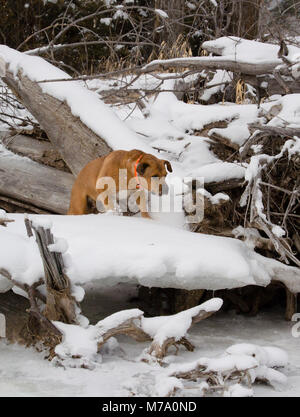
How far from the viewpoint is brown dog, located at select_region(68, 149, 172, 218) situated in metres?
4.90

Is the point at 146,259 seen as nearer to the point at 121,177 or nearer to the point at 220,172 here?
the point at 220,172

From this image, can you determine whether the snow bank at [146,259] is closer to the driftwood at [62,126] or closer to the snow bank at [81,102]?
the snow bank at [81,102]

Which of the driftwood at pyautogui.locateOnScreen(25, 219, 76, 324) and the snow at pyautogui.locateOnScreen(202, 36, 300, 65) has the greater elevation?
the snow at pyautogui.locateOnScreen(202, 36, 300, 65)

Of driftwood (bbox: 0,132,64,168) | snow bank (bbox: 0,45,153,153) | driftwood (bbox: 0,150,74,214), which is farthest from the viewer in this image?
driftwood (bbox: 0,132,64,168)

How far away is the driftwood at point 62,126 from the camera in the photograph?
19.2ft

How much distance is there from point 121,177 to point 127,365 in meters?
2.08

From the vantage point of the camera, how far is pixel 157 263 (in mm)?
3711

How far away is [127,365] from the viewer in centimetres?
332

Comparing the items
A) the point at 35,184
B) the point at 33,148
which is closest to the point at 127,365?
the point at 35,184

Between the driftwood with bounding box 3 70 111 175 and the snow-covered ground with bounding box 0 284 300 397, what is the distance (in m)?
1.82

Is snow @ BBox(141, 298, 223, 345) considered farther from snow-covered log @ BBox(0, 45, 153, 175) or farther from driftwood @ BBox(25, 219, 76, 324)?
snow-covered log @ BBox(0, 45, 153, 175)

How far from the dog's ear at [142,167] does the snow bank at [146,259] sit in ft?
2.33

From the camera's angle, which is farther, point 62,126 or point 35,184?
point 35,184

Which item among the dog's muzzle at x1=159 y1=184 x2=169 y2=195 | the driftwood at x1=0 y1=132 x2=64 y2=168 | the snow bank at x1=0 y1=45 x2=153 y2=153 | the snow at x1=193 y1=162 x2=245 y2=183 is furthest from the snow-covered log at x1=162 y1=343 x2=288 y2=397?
the driftwood at x1=0 y1=132 x2=64 y2=168
